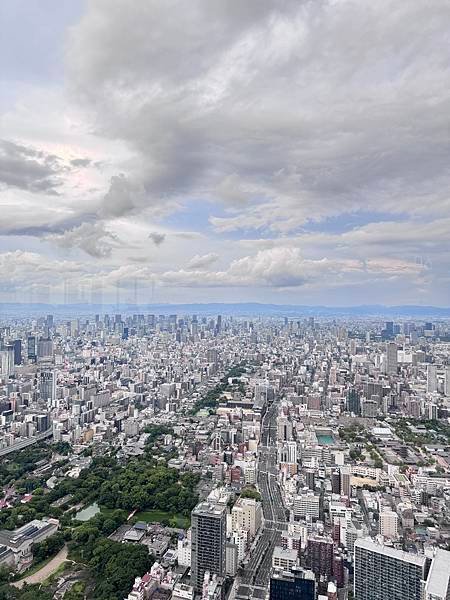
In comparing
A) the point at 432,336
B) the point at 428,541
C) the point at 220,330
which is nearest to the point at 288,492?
the point at 428,541

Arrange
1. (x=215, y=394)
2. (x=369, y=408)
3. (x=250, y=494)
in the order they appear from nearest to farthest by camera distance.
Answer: (x=250, y=494)
(x=369, y=408)
(x=215, y=394)

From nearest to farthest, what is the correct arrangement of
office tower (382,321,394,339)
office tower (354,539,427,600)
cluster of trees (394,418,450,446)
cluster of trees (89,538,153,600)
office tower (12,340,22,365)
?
1. office tower (354,539,427,600)
2. cluster of trees (89,538,153,600)
3. cluster of trees (394,418,450,446)
4. office tower (12,340,22,365)
5. office tower (382,321,394,339)

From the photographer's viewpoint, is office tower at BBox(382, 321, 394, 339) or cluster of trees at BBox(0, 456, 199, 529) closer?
cluster of trees at BBox(0, 456, 199, 529)

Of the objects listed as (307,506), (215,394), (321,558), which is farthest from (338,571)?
(215,394)

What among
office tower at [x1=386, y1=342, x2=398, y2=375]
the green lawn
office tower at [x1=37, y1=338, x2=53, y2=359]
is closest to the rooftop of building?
the green lawn

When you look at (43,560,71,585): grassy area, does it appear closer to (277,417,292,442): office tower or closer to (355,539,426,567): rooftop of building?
(355,539,426,567): rooftop of building

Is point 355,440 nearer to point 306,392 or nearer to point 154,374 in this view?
point 306,392

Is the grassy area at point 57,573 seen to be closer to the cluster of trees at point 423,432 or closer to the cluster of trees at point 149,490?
the cluster of trees at point 149,490

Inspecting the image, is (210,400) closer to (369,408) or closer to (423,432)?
(369,408)
